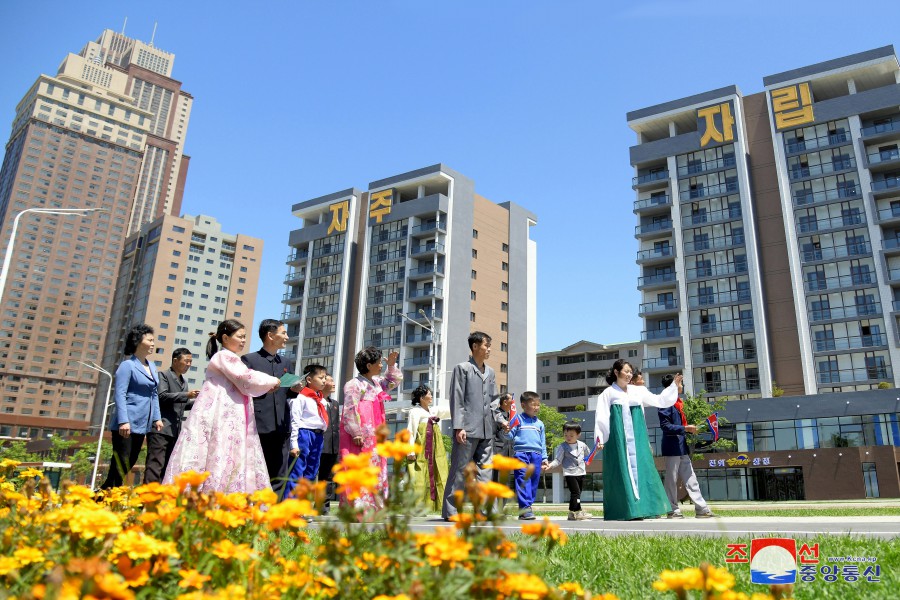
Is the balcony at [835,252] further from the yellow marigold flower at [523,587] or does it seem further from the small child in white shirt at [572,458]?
the yellow marigold flower at [523,587]

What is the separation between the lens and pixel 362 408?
25.4 ft

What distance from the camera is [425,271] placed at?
66.6m

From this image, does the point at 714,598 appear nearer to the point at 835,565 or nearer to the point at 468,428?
the point at 835,565

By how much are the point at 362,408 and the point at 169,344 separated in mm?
113864

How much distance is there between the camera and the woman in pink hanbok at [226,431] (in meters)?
A: 5.46

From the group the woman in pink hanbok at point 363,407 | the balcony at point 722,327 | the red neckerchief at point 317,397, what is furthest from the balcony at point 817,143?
the woman in pink hanbok at point 363,407

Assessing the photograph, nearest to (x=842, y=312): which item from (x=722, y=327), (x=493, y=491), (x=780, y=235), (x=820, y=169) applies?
(x=780, y=235)

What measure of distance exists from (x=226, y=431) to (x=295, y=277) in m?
72.9

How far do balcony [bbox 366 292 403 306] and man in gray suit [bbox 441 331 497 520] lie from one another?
58719 millimetres

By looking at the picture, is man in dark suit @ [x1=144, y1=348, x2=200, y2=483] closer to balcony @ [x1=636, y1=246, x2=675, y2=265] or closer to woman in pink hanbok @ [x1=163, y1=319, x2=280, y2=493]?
woman in pink hanbok @ [x1=163, y1=319, x2=280, y2=493]

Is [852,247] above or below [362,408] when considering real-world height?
above

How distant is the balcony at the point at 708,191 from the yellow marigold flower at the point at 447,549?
191 ft

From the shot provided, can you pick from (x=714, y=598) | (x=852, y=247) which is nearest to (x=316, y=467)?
(x=714, y=598)

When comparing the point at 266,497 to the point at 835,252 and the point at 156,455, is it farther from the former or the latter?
the point at 835,252
